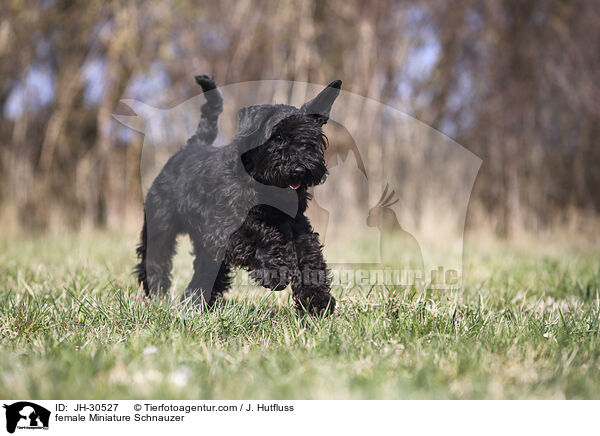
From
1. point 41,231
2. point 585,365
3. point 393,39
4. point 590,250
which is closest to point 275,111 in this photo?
point 585,365

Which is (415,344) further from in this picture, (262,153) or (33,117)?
(33,117)

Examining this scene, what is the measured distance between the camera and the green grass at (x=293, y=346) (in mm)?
1788

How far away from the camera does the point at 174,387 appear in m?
1.77

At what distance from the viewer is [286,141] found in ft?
8.85

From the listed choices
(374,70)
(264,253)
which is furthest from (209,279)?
(374,70)

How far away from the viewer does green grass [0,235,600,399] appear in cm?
179

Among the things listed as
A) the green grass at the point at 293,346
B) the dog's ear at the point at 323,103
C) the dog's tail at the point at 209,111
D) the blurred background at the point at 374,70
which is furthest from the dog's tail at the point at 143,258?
the blurred background at the point at 374,70

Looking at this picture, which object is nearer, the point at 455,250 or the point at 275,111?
the point at 275,111

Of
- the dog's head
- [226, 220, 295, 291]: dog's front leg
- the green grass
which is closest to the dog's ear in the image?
the dog's head

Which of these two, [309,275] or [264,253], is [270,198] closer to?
[264,253]

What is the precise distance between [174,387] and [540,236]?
7991 mm
